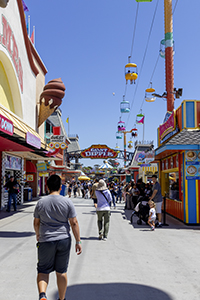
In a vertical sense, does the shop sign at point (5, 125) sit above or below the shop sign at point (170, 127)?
below

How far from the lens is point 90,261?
244 inches

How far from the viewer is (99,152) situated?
32.7 metres

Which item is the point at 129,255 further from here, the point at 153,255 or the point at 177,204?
the point at 177,204

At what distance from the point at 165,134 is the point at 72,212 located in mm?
11484

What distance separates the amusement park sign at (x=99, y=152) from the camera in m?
32.4

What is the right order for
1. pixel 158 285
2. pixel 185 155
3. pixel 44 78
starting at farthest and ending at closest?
1. pixel 44 78
2. pixel 185 155
3. pixel 158 285

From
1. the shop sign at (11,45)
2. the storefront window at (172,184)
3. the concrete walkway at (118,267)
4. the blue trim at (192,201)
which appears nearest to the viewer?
the concrete walkway at (118,267)

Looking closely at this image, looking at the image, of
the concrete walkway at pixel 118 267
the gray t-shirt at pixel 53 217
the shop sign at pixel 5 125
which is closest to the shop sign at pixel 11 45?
the shop sign at pixel 5 125

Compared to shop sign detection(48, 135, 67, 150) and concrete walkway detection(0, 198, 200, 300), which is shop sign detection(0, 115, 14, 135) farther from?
shop sign detection(48, 135, 67, 150)

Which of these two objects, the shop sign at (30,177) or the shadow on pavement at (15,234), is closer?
the shadow on pavement at (15,234)

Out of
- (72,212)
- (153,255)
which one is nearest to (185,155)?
(153,255)

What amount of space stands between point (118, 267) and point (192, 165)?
6.57 m

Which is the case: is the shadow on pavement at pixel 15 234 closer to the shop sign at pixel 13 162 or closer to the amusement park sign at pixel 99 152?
the shop sign at pixel 13 162

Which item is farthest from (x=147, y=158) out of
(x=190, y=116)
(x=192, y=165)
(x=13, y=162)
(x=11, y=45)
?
(x=11, y=45)
